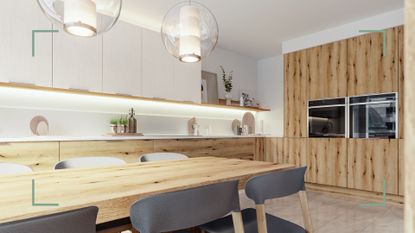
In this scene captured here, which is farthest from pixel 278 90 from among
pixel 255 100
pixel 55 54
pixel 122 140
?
pixel 55 54

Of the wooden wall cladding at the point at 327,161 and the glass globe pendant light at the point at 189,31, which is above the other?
the glass globe pendant light at the point at 189,31

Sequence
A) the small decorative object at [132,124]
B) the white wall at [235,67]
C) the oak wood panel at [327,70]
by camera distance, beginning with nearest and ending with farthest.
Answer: the small decorative object at [132,124] → the oak wood panel at [327,70] → the white wall at [235,67]

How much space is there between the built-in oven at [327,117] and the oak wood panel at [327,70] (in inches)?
4.4

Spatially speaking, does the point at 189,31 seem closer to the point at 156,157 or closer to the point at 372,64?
the point at 156,157

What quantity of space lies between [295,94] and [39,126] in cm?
368

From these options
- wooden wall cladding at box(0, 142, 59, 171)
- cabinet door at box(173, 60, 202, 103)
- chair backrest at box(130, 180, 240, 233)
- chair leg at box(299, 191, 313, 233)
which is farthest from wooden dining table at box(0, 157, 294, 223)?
cabinet door at box(173, 60, 202, 103)

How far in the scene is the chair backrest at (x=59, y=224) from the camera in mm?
572

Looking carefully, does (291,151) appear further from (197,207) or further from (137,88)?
(197,207)

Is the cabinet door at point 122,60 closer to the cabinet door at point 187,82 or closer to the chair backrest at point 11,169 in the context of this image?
the cabinet door at point 187,82

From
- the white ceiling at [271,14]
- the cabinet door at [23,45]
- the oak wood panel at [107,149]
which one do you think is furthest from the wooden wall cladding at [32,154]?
the white ceiling at [271,14]

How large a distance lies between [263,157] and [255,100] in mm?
1401

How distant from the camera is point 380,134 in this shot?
135 inches

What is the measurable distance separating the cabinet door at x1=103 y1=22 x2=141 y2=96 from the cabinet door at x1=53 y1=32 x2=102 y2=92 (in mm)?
95

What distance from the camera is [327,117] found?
13.1 ft
